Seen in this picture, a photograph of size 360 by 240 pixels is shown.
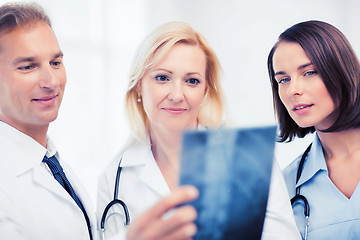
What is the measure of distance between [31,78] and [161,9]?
8.00 ft

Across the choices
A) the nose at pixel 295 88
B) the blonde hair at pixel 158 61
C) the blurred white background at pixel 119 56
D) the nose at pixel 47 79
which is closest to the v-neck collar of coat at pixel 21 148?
the nose at pixel 47 79

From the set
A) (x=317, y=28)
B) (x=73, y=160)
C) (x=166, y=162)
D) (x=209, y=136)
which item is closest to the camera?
(x=209, y=136)

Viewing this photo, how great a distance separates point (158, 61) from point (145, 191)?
0.42m

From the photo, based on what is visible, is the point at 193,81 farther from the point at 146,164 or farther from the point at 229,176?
the point at 229,176

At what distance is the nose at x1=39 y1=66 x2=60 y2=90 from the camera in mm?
1131

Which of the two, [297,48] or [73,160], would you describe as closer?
[297,48]

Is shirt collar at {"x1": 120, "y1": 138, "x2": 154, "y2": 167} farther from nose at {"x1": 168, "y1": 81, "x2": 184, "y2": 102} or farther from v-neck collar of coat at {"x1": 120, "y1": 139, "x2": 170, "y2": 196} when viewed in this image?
nose at {"x1": 168, "y1": 81, "x2": 184, "y2": 102}

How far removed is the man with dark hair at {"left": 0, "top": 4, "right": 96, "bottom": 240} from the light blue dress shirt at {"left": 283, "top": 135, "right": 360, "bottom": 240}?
67 centimetres

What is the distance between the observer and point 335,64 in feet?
3.92

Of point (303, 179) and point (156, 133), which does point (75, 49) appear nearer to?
point (156, 133)

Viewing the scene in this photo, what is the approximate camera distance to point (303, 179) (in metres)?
1.26

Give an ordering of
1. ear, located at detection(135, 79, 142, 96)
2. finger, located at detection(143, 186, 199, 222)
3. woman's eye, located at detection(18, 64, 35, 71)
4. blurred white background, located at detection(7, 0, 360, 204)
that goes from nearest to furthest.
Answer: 1. finger, located at detection(143, 186, 199, 222)
2. woman's eye, located at detection(18, 64, 35, 71)
3. ear, located at detection(135, 79, 142, 96)
4. blurred white background, located at detection(7, 0, 360, 204)

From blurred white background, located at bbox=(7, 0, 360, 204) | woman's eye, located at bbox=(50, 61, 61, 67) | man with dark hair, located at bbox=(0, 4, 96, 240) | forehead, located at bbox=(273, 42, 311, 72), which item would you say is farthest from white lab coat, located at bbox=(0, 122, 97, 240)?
blurred white background, located at bbox=(7, 0, 360, 204)

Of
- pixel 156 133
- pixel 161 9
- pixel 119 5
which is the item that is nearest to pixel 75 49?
pixel 119 5
